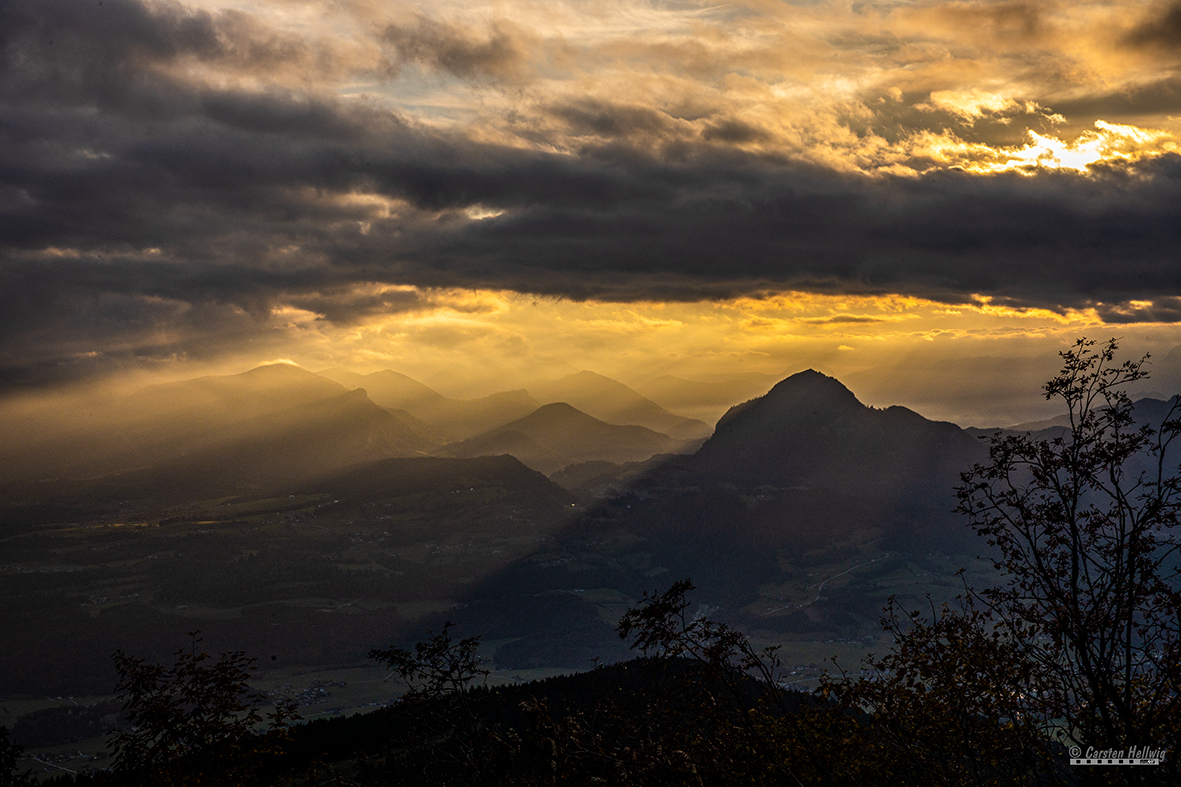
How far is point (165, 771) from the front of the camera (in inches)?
1822

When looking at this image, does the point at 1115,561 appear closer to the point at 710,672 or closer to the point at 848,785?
the point at 710,672

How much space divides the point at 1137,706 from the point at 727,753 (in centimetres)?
1539

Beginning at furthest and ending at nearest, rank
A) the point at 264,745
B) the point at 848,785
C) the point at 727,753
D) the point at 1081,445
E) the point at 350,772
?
the point at 350,772
the point at 264,745
the point at 848,785
the point at 727,753
the point at 1081,445

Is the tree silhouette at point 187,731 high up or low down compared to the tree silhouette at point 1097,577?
down

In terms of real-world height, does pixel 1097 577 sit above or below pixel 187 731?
above

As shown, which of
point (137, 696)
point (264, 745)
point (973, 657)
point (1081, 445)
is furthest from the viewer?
point (264, 745)

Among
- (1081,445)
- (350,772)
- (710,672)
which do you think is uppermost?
(1081,445)

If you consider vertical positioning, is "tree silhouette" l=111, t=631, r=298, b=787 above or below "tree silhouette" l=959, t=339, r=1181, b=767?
below

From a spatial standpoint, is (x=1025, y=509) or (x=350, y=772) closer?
(x=1025, y=509)

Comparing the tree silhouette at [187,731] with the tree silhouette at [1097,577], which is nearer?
the tree silhouette at [1097,577]

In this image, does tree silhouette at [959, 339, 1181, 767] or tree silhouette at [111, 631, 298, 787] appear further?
tree silhouette at [111, 631, 298, 787]

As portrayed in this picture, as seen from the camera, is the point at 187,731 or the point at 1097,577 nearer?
the point at 1097,577

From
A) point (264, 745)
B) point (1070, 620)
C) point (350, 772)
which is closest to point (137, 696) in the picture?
point (264, 745)

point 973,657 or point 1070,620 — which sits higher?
point 1070,620
